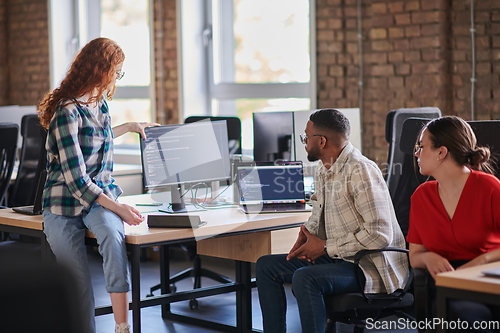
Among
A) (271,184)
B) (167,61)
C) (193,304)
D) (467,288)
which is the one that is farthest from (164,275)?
(167,61)

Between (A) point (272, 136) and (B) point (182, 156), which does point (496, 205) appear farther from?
(A) point (272, 136)

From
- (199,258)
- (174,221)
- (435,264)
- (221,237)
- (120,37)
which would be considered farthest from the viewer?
(120,37)

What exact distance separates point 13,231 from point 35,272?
1.82 m

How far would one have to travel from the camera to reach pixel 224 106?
213 inches

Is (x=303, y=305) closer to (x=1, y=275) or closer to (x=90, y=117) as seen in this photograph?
(x=90, y=117)

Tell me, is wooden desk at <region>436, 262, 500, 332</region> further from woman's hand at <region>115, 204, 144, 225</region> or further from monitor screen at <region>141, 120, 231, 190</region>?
monitor screen at <region>141, 120, 231, 190</region>

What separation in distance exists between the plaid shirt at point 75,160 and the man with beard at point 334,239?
754 millimetres

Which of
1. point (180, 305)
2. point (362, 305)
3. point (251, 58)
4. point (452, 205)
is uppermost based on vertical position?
point (251, 58)

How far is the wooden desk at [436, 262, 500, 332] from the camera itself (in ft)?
4.97

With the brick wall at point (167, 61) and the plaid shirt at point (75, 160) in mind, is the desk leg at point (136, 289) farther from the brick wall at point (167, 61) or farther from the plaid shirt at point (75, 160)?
the brick wall at point (167, 61)

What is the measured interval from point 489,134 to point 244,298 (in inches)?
55.7

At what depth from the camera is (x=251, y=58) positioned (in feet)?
16.9

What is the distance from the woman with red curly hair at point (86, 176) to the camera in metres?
2.32

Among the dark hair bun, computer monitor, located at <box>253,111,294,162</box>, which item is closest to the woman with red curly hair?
computer monitor, located at <box>253,111,294,162</box>
